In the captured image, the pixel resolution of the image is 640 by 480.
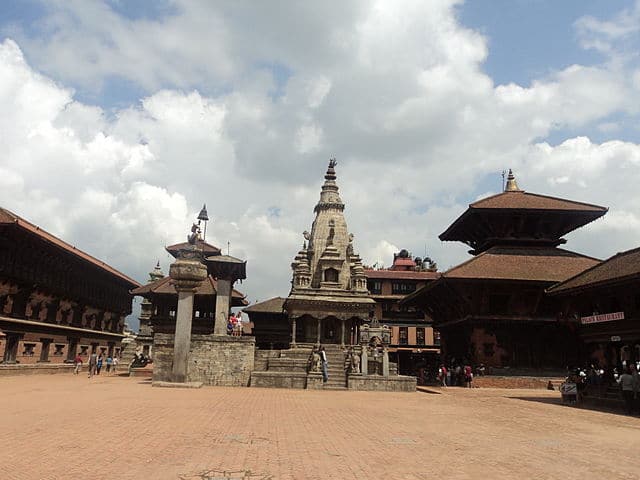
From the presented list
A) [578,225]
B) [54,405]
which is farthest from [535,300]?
[54,405]

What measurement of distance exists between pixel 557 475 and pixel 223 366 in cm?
1966

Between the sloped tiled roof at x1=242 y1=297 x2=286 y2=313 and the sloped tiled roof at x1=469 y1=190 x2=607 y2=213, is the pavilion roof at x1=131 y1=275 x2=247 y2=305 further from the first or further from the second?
the sloped tiled roof at x1=469 y1=190 x2=607 y2=213

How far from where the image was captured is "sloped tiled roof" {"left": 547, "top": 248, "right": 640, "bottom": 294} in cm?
1816

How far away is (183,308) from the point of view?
880 inches

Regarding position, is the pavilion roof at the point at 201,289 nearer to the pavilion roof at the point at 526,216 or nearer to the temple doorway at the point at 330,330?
the temple doorway at the point at 330,330

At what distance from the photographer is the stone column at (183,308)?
71.8 ft

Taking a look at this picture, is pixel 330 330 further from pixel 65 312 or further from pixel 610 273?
pixel 610 273

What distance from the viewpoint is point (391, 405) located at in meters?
17.5

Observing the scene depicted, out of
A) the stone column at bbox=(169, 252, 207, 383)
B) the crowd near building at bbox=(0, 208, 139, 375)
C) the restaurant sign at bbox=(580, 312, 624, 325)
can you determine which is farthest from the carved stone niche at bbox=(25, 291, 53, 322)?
the restaurant sign at bbox=(580, 312, 624, 325)

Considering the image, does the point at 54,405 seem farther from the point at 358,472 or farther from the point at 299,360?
the point at 299,360

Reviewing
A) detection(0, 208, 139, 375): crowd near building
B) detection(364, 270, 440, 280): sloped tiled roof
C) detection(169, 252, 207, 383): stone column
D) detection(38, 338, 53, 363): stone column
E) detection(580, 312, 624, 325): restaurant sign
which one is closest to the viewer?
detection(580, 312, 624, 325): restaurant sign

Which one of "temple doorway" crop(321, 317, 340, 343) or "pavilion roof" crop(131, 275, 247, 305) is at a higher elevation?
"pavilion roof" crop(131, 275, 247, 305)

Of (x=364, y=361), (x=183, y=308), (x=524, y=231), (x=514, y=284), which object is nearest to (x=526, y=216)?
(x=524, y=231)

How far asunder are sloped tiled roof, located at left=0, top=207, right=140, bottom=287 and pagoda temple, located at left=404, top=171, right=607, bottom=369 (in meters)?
25.9
